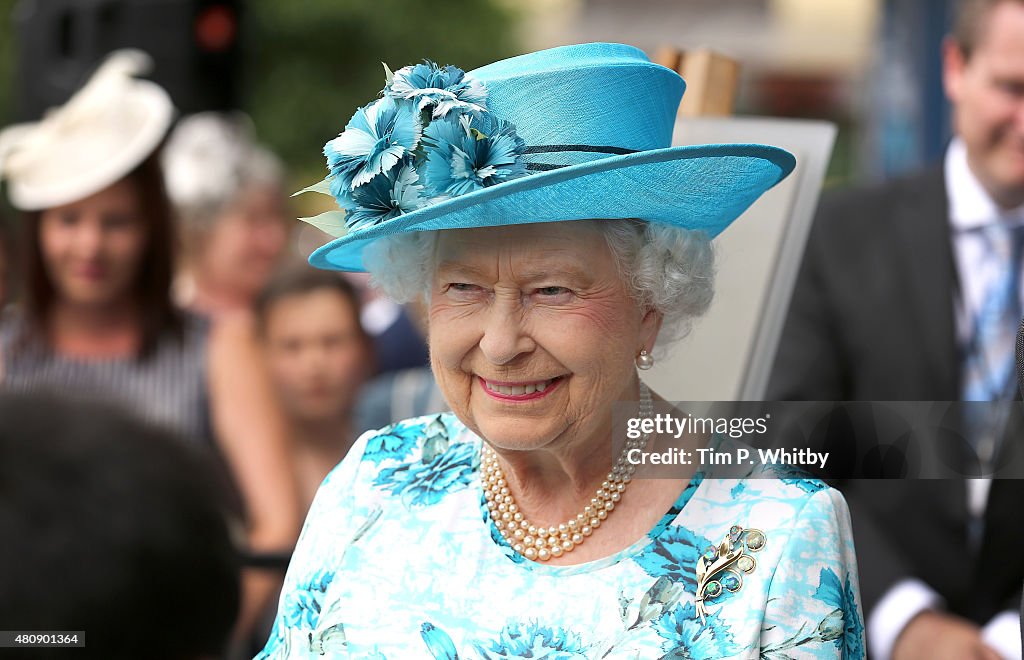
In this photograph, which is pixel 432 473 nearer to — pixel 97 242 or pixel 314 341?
pixel 97 242

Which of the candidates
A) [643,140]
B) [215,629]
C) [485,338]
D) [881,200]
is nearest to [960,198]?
[881,200]

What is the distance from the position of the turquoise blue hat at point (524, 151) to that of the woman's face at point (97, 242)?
2523 millimetres

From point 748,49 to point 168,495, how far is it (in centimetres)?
2440

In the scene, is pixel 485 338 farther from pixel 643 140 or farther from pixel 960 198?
pixel 960 198

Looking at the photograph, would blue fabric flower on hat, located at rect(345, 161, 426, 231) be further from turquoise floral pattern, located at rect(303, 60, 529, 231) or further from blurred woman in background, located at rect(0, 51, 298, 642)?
blurred woman in background, located at rect(0, 51, 298, 642)

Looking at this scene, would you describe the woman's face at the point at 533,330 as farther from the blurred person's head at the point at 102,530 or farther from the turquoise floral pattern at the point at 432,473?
the blurred person's head at the point at 102,530

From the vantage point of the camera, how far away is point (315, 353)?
5.00m

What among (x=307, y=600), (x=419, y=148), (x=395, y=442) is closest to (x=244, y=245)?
(x=395, y=442)

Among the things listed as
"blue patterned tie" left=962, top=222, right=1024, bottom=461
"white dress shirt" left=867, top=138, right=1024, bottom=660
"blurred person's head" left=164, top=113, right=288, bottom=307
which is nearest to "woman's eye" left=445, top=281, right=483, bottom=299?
"white dress shirt" left=867, top=138, right=1024, bottom=660

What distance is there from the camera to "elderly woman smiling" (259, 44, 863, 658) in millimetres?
1911

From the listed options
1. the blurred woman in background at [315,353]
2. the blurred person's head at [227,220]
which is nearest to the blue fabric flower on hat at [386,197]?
the blurred woman in background at [315,353]

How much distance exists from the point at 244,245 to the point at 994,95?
151 inches

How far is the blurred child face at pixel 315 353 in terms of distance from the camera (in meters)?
4.94

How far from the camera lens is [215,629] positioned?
2.01 meters
